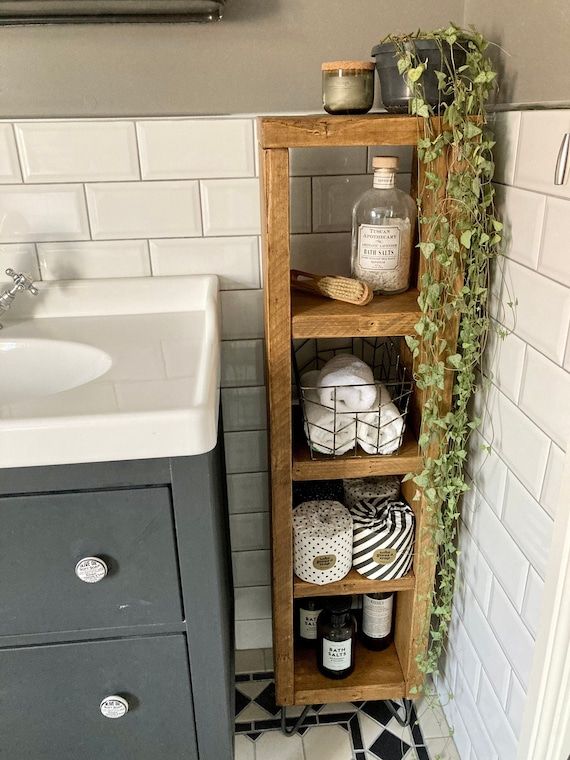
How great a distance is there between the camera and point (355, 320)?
0.97 meters

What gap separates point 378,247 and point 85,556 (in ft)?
1.96

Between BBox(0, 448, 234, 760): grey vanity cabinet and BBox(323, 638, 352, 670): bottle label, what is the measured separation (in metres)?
0.37

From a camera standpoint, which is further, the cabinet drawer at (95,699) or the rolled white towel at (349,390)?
the rolled white towel at (349,390)

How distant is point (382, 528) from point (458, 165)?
24.8 inches

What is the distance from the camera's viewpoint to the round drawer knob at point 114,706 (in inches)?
33.9

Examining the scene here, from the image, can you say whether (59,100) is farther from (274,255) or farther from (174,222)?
(274,255)

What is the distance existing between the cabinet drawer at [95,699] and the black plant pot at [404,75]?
2.60 ft

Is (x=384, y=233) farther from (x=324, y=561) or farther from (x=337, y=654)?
(x=337, y=654)

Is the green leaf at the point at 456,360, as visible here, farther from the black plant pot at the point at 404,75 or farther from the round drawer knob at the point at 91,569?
the round drawer knob at the point at 91,569

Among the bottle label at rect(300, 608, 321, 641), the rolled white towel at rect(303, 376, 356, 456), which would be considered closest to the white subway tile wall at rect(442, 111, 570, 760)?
the rolled white towel at rect(303, 376, 356, 456)

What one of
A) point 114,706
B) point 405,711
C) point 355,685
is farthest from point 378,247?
point 405,711

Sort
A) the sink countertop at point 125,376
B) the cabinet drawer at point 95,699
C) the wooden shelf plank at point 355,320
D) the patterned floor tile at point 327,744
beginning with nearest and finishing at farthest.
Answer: the sink countertop at point 125,376, the cabinet drawer at point 95,699, the wooden shelf plank at point 355,320, the patterned floor tile at point 327,744

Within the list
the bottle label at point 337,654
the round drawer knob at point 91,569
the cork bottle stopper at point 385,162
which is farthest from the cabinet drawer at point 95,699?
the cork bottle stopper at point 385,162

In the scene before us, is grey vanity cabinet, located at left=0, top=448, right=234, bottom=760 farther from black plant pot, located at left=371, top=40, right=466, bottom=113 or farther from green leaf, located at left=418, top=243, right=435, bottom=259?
black plant pot, located at left=371, top=40, right=466, bottom=113
